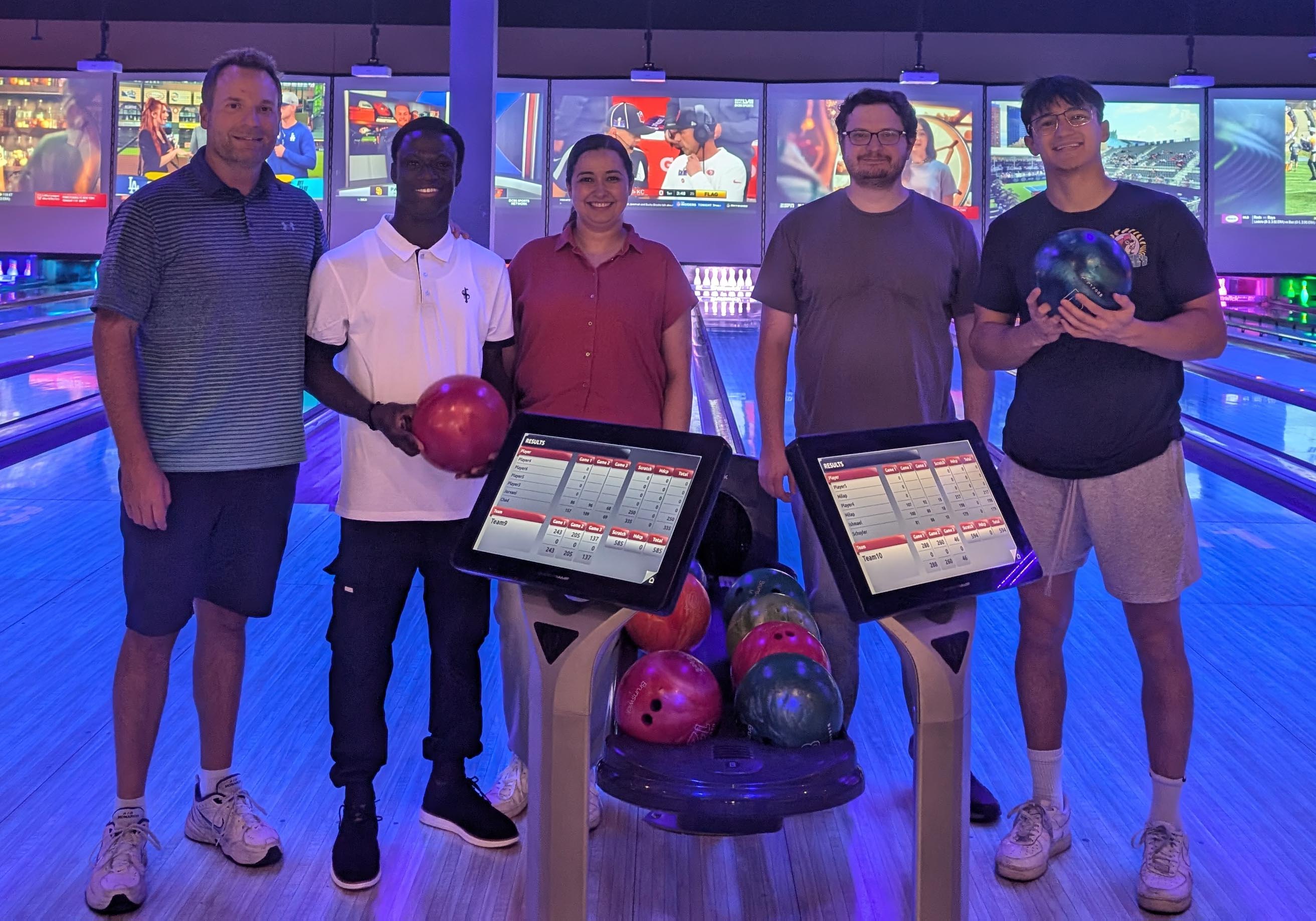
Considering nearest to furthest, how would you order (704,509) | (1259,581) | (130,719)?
1. (704,509)
2. (130,719)
3. (1259,581)

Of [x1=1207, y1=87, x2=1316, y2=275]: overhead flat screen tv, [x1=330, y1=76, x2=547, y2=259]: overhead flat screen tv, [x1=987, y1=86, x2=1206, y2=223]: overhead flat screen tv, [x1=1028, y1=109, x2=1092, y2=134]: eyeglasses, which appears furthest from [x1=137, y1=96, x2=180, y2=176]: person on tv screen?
[x1=1028, y1=109, x2=1092, y2=134]: eyeglasses

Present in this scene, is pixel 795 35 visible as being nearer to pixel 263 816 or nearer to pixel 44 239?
pixel 44 239

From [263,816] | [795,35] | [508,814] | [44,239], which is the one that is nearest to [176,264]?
[263,816]

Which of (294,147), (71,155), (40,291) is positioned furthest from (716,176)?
(40,291)

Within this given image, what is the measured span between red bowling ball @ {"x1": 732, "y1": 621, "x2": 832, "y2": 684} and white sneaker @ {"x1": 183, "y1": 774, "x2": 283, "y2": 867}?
31.1 inches

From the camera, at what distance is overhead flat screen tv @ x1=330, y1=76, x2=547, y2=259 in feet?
30.7

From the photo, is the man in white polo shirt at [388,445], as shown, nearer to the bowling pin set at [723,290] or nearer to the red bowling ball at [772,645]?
the red bowling ball at [772,645]

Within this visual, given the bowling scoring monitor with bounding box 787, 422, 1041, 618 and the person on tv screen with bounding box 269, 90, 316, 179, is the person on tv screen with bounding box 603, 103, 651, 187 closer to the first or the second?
the person on tv screen with bounding box 269, 90, 316, 179

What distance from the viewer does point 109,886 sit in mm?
1800

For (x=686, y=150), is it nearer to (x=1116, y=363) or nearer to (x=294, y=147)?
→ (x=294, y=147)

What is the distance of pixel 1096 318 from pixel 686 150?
7.99m

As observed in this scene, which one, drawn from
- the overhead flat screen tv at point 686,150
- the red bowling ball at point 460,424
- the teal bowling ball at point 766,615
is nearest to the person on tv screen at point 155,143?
the overhead flat screen tv at point 686,150

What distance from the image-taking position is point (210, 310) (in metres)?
1.89

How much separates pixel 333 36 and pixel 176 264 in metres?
8.64
